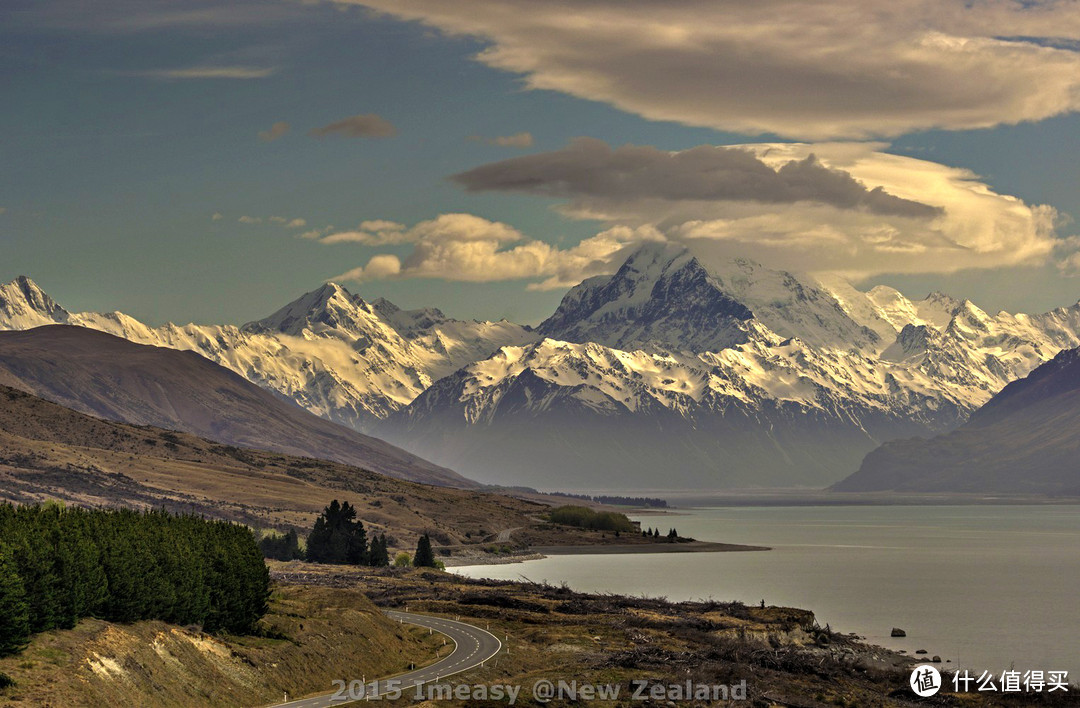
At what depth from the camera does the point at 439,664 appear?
300ft

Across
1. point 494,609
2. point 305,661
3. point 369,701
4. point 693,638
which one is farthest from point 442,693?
point 494,609

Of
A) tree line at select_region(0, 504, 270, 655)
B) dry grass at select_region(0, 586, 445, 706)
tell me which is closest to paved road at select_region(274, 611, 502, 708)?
dry grass at select_region(0, 586, 445, 706)

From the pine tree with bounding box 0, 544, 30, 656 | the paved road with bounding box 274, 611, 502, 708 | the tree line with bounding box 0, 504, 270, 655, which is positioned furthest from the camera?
the paved road with bounding box 274, 611, 502, 708

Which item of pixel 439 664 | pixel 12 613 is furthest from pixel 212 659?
pixel 439 664

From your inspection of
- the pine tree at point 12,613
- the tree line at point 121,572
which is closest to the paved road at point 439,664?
the tree line at point 121,572

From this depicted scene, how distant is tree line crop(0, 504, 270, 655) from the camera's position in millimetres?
74188

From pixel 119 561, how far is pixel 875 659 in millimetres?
67642

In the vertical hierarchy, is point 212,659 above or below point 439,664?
above

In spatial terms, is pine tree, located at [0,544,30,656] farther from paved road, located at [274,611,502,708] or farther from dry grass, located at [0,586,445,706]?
paved road, located at [274,611,502,708]

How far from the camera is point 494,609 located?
12644 cm

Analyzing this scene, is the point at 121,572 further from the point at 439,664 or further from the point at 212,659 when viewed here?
the point at 439,664

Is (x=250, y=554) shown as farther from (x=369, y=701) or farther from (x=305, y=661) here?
(x=369, y=701)

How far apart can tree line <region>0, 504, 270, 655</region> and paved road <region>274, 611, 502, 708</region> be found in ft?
33.8

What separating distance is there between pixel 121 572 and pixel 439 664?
72.8 feet
